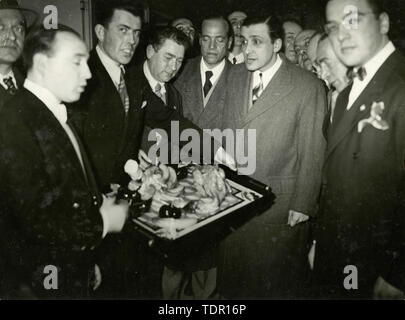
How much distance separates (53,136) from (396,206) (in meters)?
1.52

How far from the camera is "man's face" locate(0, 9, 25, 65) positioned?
1.75 metres

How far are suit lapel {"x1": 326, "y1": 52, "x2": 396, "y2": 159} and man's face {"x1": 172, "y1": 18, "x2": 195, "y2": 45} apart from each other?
0.92m

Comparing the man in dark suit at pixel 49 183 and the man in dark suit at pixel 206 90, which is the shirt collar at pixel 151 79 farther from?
the man in dark suit at pixel 49 183

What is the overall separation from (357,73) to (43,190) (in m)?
1.45

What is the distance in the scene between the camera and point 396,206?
169 cm

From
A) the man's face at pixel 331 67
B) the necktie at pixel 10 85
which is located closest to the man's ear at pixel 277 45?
the man's face at pixel 331 67

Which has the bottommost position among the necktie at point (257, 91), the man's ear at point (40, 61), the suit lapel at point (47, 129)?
the suit lapel at point (47, 129)

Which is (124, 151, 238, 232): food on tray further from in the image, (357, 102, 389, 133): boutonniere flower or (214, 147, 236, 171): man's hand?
(357, 102, 389, 133): boutonniere flower

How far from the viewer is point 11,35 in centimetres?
177

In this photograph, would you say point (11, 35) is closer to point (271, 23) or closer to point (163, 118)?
point (163, 118)

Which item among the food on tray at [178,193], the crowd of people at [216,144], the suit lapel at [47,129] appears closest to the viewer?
the suit lapel at [47,129]

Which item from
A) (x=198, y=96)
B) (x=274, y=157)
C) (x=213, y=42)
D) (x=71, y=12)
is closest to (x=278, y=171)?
(x=274, y=157)

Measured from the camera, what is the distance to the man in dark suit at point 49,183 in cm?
136

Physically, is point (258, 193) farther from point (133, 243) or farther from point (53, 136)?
point (53, 136)
